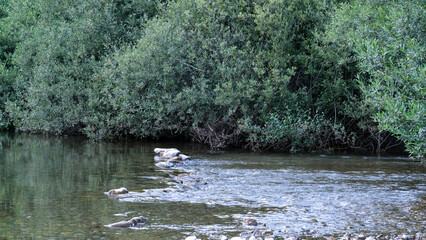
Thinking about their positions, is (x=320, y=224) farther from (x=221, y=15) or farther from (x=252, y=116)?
(x=221, y=15)

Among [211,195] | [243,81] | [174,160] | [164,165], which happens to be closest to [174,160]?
[174,160]

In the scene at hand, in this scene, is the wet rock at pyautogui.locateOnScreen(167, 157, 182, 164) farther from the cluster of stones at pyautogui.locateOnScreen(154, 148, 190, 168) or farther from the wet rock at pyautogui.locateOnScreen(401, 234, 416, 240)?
the wet rock at pyautogui.locateOnScreen(401, 234, 416, 240)

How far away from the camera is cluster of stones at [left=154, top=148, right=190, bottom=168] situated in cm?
1654

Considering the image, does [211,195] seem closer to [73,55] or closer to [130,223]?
[130,223]

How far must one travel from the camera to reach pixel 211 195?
11.7 meters

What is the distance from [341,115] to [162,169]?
33.2ft

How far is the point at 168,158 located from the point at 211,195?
6.48 m

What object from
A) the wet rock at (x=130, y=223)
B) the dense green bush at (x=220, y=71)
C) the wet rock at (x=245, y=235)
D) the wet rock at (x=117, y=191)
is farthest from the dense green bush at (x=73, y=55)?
the wet rock at (x=245, y=235)

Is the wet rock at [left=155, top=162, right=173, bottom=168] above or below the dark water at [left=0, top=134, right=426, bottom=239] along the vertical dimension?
above

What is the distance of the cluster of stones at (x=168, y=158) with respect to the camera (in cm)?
1654

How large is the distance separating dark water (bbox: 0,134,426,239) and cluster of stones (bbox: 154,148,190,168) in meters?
0.37

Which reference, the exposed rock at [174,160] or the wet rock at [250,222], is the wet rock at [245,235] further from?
the exposed rock at [174,160]

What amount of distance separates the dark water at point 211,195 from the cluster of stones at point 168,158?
371 mm

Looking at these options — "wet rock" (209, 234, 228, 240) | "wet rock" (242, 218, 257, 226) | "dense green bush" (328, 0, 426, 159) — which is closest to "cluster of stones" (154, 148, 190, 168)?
"dense green bush" (328, 0, 426, 159)
